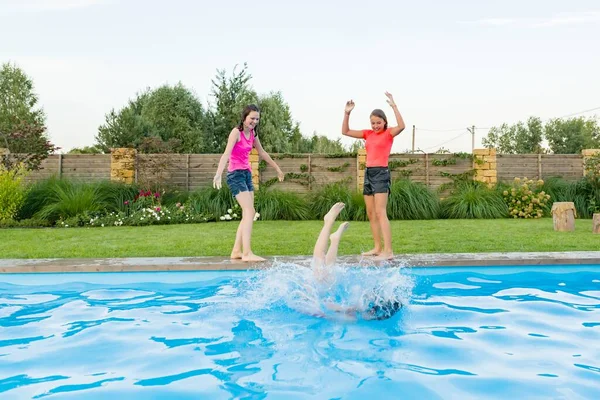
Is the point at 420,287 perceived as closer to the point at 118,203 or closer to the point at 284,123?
the point at 118,203

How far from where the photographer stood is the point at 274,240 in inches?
317

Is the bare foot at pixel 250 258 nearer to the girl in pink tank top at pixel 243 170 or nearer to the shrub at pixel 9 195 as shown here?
the girl in pink tank top at pixel 243 170

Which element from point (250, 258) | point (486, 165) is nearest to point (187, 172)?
point (486, 165)

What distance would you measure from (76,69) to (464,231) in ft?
47.0

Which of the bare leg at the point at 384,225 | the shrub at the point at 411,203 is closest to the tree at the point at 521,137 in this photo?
the shrub at the point at 411,203

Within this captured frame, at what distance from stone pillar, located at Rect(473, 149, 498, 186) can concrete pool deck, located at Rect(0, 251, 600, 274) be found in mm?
10018

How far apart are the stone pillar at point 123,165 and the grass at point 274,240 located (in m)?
4.59

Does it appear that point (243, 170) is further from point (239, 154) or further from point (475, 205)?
point (475, 205)

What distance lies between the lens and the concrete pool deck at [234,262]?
544 cm

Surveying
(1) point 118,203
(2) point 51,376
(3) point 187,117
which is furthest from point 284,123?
(2) point 51,376

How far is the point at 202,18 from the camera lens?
1641 centimetres

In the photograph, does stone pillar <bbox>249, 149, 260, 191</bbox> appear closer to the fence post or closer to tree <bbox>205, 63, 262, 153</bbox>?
the fence post

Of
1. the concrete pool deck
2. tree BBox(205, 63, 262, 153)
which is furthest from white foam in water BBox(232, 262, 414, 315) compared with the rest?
tree BBox(205, 63, 262, 153)

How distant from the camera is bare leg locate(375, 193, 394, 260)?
596cm
